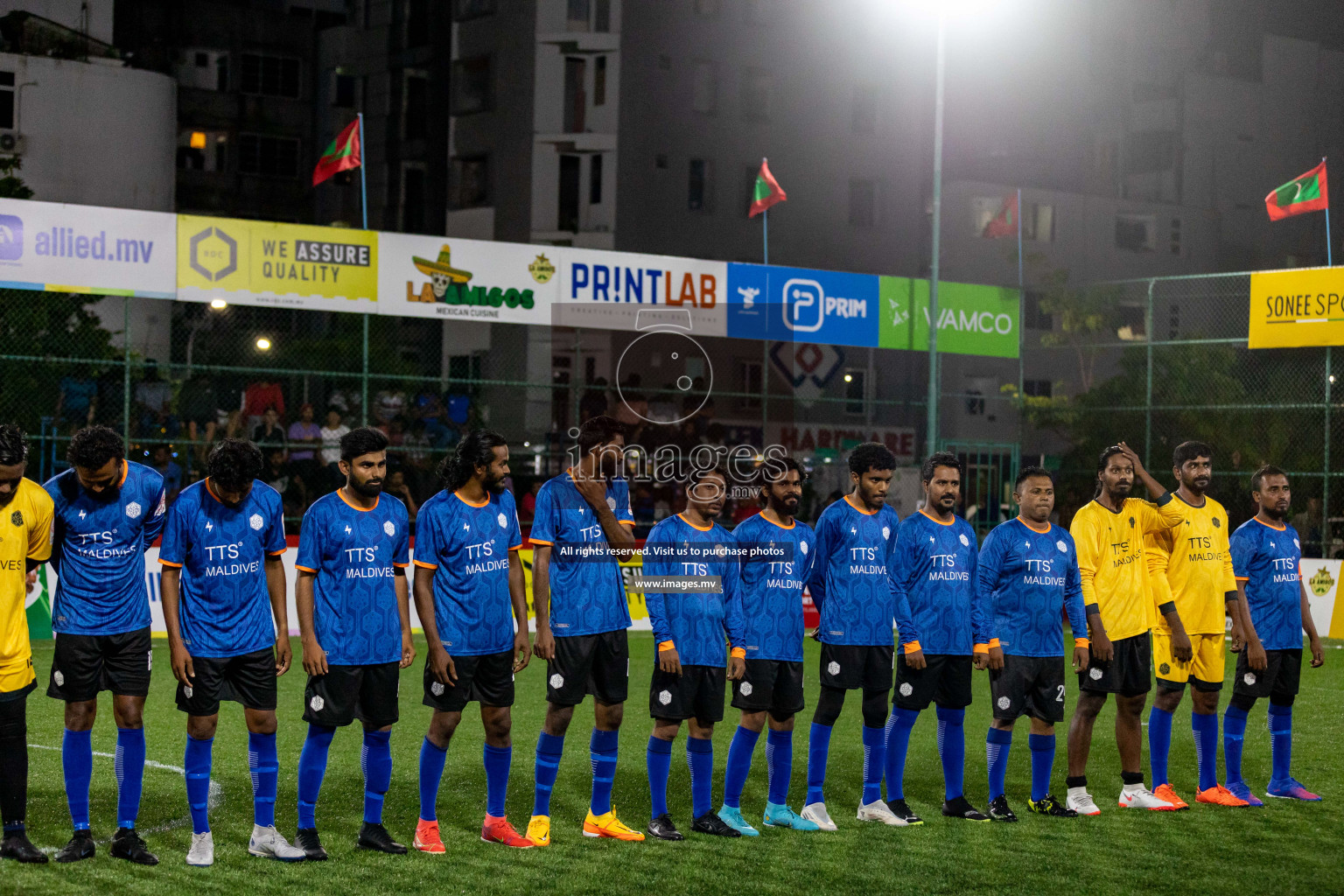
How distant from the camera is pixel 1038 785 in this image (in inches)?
315

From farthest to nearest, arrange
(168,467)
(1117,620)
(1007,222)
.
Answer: (1007,222)
(168,467)
(1117,620)

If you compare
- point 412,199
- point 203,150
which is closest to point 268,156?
point 203,150

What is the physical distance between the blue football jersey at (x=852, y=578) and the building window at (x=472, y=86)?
111ft

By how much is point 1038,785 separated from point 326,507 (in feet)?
13.8

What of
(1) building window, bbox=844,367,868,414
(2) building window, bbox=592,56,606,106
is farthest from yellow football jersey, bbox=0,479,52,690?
(2) building window, bbox=592,56,606,106

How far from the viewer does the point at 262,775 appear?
21.6 feet

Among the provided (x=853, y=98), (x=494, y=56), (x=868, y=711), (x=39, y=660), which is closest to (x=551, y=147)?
(x=494, y=56)

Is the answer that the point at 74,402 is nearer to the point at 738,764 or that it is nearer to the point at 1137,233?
the point at 738,764

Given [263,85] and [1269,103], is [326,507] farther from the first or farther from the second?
[1269,103]

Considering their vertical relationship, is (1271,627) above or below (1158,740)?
above

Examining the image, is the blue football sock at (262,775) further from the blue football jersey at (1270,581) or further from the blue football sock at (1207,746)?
the blue football jersey at (1270,581)

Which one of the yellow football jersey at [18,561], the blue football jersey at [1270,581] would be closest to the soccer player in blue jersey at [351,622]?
the yellow football jersey at [18,561]

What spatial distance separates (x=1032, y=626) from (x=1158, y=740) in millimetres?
1222

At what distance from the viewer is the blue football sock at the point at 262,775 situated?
6.60 meters
